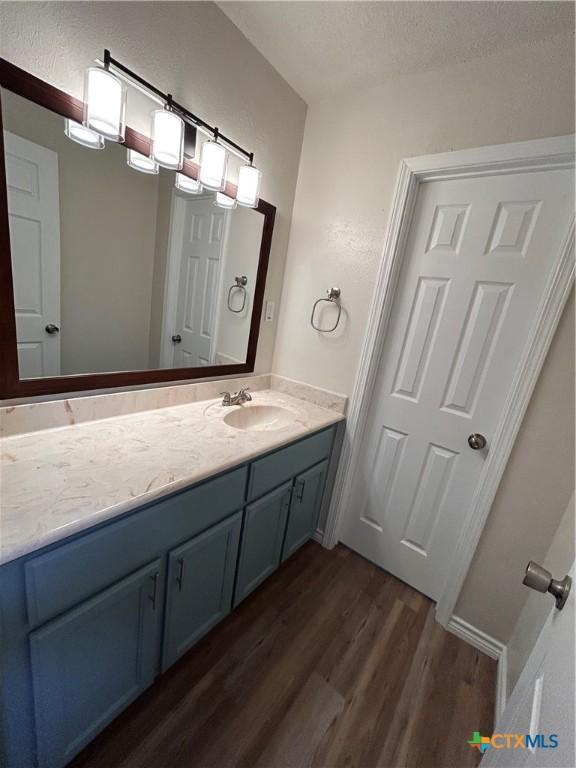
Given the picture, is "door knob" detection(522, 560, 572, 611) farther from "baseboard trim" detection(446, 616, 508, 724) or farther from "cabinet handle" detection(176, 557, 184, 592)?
"baseboard trim" detection(446, 616, 508, 724)

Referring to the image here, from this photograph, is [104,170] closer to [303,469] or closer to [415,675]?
[303,469]

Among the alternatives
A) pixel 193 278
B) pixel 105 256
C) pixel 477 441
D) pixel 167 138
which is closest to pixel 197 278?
pixel 193 278

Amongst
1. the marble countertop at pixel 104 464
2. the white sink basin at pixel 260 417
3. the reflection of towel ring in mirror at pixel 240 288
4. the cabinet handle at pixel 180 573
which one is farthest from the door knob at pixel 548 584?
the reflection of towel ring in mirror at pixel 240 288

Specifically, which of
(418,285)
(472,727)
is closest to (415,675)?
(472,727)

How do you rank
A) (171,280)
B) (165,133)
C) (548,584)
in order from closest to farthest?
(548,584) < (165,133) < (171,280)

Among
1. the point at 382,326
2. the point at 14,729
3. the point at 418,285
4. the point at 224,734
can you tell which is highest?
the point at 418,285

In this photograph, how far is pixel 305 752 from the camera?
3.33 ft

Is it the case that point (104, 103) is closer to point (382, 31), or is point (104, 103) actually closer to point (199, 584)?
point (382, 31)

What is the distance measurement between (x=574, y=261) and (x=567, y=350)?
12.7 inches

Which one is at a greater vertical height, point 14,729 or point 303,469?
point 303,469

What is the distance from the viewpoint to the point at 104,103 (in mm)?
932

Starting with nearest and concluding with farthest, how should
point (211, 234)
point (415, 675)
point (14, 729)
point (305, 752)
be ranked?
point (14, 729) < point (305, 752) < point (415, 675) < point (211, 234)

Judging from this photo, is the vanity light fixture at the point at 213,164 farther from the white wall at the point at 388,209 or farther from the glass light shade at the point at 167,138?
the white wall at the point at 388,209

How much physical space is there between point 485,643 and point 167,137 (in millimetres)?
2496
